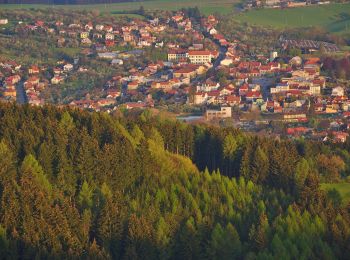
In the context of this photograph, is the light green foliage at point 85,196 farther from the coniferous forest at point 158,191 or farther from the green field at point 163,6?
the green field at point 163,6

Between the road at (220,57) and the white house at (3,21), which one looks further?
the white house at (3,21)

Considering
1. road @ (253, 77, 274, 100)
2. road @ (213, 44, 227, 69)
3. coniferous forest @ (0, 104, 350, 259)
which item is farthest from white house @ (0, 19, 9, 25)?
coniferous forest @ (0, 104, 350, 259)

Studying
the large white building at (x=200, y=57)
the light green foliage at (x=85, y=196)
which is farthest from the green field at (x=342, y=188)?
the large white building at (x=200, y=57)

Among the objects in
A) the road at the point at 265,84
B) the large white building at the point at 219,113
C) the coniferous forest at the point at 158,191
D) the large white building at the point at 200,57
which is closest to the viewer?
the coniferous forest at the point at 158,191

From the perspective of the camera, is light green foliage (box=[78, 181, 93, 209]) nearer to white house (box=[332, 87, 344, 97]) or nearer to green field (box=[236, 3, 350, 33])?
white house (box=[332, 87, 344, 97])

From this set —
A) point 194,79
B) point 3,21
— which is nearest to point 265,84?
point 194,79

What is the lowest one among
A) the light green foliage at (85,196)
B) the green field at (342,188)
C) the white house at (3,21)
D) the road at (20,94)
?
the white house at (3,21)

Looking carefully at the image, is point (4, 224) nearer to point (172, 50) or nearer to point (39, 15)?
point (172, 50)
